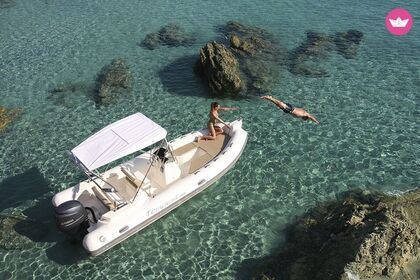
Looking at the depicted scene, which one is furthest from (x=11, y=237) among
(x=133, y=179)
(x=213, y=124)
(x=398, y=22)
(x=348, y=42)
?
(x=398, y=22)

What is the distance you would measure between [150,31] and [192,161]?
547 inches

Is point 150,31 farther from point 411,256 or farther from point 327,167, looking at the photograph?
point 411,256

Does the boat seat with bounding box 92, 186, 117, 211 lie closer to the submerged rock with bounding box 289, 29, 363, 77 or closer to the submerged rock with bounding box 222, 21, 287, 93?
the submerged rock with bounding box 222, 21, 287, 93

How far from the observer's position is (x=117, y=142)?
13586 mm

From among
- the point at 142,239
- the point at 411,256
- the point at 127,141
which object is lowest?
the point at 142,239

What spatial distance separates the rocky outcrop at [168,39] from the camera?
25.3 meters

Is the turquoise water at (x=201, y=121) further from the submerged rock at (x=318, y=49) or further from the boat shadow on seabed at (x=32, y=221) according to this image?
the submerged rock at (x=318, y=49)

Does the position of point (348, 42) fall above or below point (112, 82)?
above

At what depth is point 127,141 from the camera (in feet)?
44.4

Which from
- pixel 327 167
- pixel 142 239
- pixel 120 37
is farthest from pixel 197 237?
pixel 120 37

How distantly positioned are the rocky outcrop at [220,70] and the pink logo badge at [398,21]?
40.1 feet

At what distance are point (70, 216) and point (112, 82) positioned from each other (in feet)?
35.2

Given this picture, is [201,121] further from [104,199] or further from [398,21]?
[398,21]

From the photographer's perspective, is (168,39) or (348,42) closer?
(348,42)
